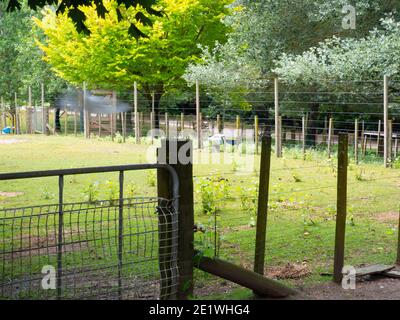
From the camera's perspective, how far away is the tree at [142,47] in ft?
99.5

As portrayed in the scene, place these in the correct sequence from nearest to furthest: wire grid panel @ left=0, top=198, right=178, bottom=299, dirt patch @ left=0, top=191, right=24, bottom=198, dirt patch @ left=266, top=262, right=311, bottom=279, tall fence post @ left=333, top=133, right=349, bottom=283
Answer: wire grid panel @ left=0, top=198, right=178, bottom=299 < tall fence post @ left=333, top=133, right=349, bottom=283 < dirt patch @ left=266, top=262, right=311, bottom=279 < dirt patch @ left=0, top=191, right=24, bottom=198

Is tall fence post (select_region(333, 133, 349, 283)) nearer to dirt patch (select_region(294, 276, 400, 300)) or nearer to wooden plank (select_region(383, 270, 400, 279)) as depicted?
dirt patch (select_region(294, 276, 400, 300))

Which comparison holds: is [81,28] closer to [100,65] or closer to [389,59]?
[389,59]

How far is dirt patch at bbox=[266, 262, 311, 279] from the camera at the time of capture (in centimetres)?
628

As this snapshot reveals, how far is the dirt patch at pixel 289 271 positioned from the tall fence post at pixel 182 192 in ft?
5.61

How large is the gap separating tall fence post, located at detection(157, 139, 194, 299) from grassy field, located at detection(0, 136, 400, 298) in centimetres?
27

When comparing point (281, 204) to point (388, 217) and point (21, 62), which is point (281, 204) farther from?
point (21, 62)

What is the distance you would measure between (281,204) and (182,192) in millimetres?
6109

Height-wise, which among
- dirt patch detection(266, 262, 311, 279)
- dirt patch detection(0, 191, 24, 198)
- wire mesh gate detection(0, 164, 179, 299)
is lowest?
dirt patch detection(266, 262, 311, 279)

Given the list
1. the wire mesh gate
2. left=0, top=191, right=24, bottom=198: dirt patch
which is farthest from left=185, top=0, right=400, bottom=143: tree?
the wire mesh gate

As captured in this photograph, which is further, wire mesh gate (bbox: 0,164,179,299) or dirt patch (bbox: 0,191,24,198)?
dirt patch (bbox: 0,191,24,198)

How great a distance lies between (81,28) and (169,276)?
145 inches

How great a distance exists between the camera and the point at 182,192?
471 cm

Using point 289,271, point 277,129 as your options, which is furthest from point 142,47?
point 289,271
